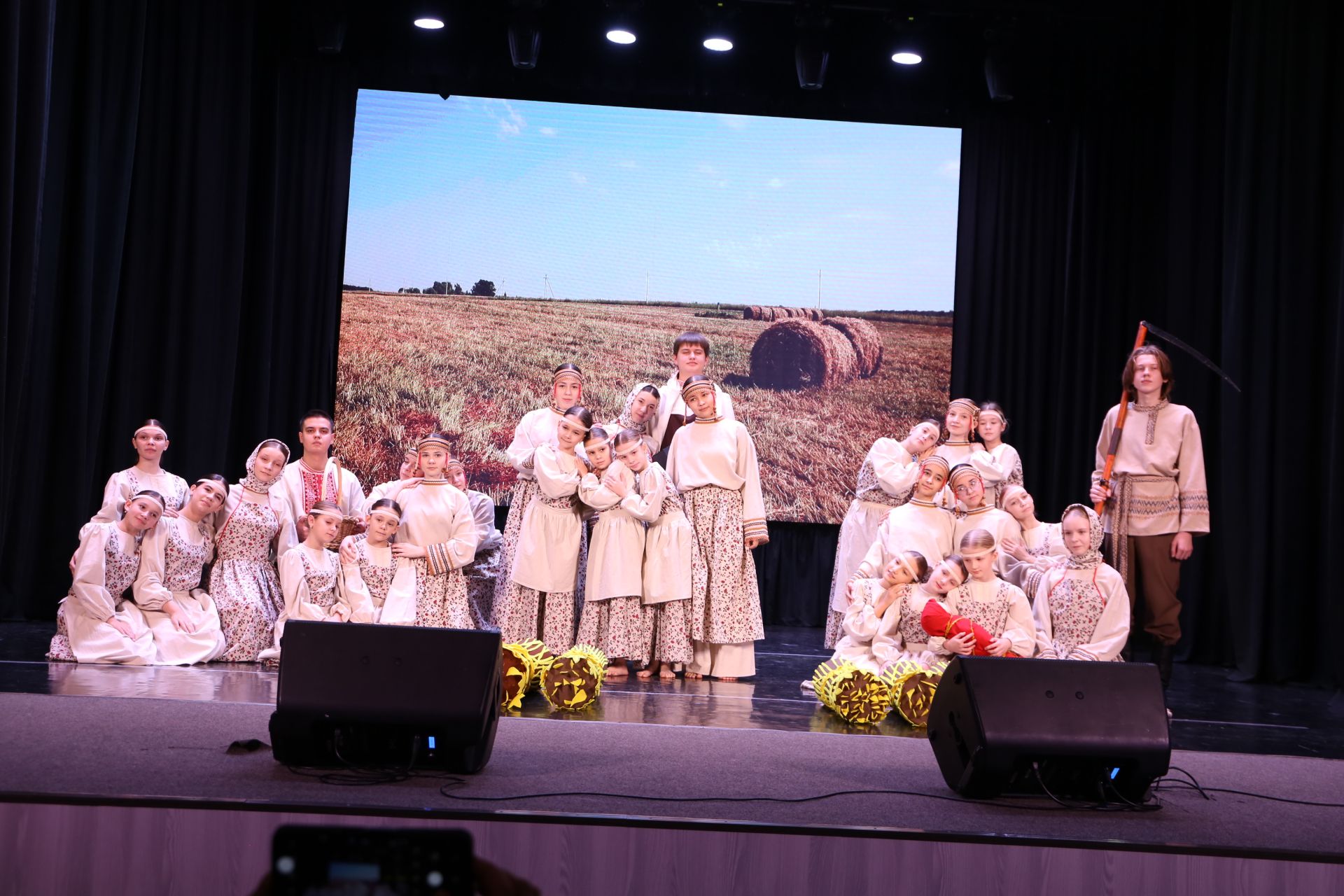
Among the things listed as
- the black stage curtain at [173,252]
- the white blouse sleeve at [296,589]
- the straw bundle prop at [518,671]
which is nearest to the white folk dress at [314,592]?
the white blouse sleeve at [296,589]

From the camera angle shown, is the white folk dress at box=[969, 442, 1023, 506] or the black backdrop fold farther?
the black backdrop fold

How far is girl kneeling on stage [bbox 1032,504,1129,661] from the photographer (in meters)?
4.94

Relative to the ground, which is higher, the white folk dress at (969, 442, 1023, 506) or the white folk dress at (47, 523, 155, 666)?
the white folk dress at (969, 442, 1023, 506)

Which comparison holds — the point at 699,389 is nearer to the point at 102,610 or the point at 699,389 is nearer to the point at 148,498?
the point at 148,498

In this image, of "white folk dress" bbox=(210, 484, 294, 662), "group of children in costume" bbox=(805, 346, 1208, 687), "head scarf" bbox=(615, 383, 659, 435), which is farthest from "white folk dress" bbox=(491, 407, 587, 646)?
"group of children in costume" bbox=(805, 346, 1208, 687)

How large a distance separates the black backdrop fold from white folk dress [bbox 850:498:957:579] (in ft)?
6.77

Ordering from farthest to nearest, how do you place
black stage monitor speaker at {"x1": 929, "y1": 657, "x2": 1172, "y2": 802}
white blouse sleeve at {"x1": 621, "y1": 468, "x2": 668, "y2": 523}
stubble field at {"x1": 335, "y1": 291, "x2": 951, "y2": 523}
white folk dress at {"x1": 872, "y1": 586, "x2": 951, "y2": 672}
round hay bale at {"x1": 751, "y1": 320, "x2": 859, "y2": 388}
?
round hay bale at {"x1": 751, "y1": 320, "x2": 859, "y2": 388} < stubble field at {"x1": 335, "y1": 291, "x2": 951, "y2": 523} < white blouse sleeve at {"x1": 621, "y1": 468, "x2": 668, "y2": 523} < white folk dress at {"x1": 872, "y1": 586, "x2": 951, "y2": 672} < black stage monitor speaker at {"x1": 929, "y1": 657, "x2": 1172, "y2": 802}

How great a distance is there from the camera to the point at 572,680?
4184mm

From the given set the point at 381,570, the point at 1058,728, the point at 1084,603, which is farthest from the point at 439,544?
the point at 1058,728

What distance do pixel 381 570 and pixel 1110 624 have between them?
3.08m

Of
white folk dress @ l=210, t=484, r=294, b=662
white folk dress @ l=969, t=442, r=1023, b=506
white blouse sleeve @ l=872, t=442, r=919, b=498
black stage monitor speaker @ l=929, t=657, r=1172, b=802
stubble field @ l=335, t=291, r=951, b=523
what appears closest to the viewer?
black stage monitor speaker @ l=929, t=657, r=1172, b=802

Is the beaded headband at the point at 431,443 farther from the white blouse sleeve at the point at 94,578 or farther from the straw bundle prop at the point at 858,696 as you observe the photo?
the straw bundle prop at the point at 858,696

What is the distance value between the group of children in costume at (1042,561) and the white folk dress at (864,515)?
0.23m

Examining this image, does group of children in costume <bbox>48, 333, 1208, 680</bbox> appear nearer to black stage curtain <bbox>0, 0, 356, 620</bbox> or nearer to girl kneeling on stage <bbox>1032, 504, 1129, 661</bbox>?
girl kneeling on stage <bbox>1032, 504, 1129, 661</bbox>
